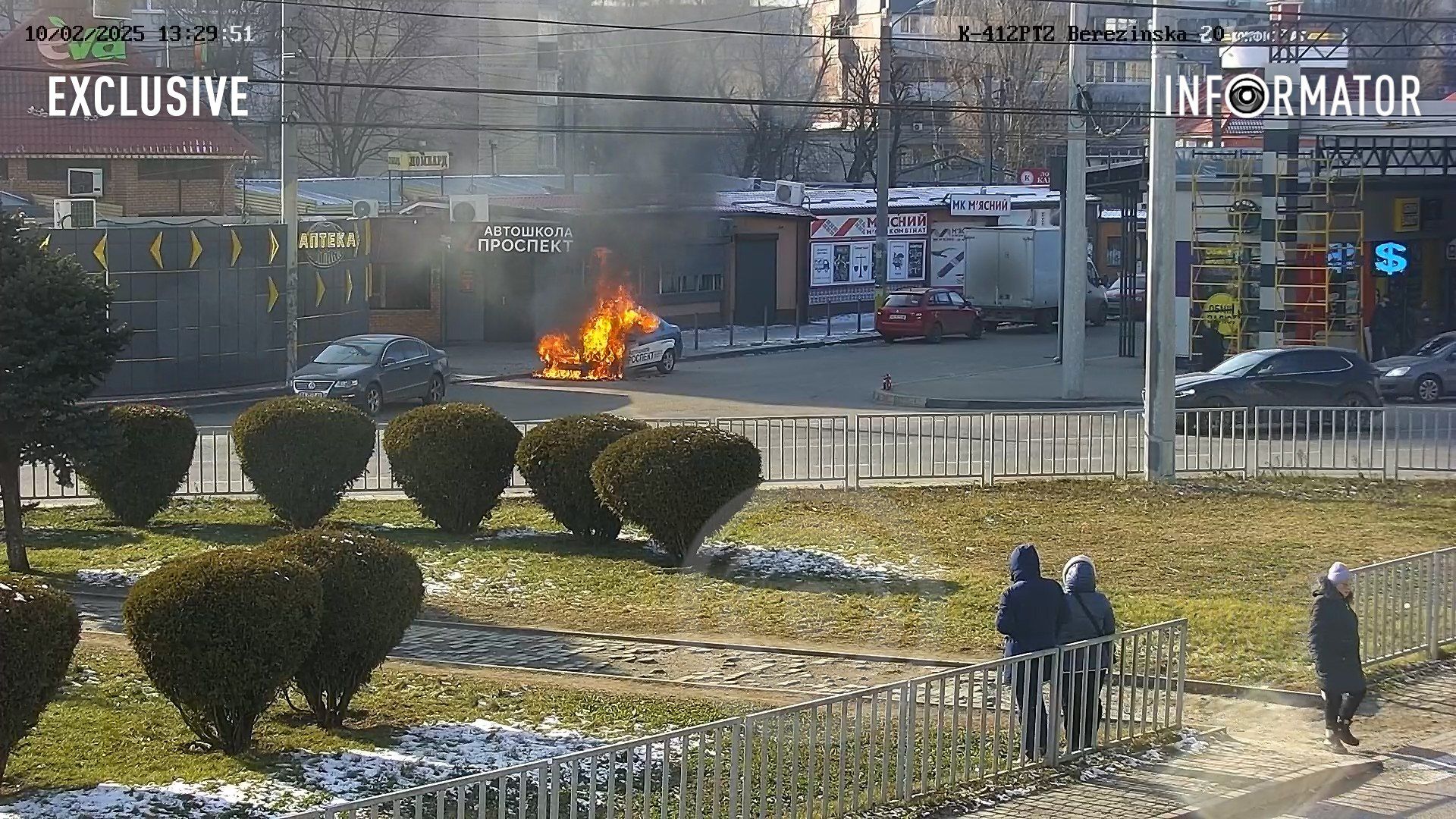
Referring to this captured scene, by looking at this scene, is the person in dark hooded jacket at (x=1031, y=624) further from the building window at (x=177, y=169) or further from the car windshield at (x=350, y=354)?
the building window at (x=177, y=169)

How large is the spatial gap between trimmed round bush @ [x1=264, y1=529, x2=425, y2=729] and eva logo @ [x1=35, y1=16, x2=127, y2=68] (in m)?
32.9

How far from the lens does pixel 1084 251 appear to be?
3011 centimetres

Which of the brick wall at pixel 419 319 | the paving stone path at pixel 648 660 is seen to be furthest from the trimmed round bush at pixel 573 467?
the brick wall at pixel 419 319

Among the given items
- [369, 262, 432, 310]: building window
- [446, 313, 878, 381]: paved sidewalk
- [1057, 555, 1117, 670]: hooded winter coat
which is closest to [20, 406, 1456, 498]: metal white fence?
[1057, 555, 1117, 670]: hooded winter coat

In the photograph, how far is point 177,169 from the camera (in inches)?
1753

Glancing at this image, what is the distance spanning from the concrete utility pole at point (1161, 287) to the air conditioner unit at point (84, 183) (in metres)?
25.0

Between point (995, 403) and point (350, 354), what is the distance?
11.3 m

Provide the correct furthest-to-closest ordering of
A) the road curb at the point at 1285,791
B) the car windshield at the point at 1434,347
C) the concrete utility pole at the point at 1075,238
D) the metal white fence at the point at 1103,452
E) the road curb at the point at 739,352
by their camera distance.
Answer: the road curb at the point at 739,352
the car windshield at the point at 1434,347
the concrete utility pole at the point at 1075,238
the metal white fence at the point at 1103,452
the road curb at the point at 1285,791

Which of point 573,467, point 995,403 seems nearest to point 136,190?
point 995,403

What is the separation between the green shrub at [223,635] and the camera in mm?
9125

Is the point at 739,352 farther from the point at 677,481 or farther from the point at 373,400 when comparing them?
the point at 677,481

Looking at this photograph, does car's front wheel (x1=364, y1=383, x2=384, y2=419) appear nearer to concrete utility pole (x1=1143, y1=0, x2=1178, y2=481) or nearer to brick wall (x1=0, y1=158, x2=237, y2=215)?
concrete utility pole (x1=1143, y1=0, x2=1178, y2=481)

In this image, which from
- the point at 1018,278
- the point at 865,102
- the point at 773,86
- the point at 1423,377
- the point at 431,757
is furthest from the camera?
the point at 865,102

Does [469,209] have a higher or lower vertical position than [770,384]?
higher
